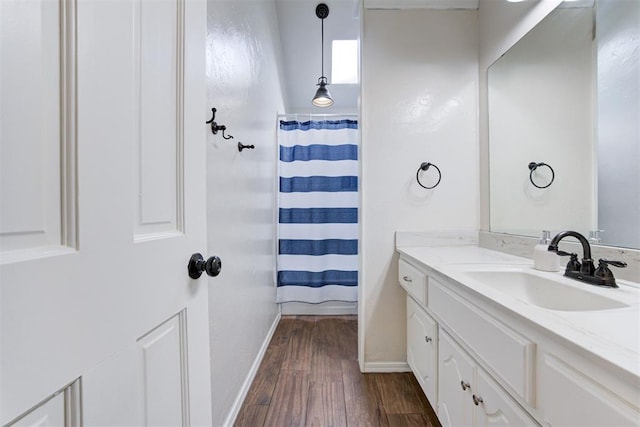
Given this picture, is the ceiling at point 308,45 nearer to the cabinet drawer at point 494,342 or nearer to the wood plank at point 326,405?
the cabinet drawer at point 494,342

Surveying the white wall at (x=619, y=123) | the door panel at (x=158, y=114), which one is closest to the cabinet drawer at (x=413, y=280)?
the white wall at (x=619, y=123)

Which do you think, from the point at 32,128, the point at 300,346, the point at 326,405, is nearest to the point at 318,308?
the point at 300,346

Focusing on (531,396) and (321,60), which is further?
(321,60)

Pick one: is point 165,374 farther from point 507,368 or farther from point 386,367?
point 386,367

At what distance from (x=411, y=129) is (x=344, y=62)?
2.02 meters

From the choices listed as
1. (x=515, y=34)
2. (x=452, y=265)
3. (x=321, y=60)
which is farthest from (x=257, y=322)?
(x=321, y=60)

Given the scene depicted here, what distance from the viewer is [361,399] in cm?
159

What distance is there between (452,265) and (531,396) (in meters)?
0.63

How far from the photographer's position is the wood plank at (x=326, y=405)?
4.64ft

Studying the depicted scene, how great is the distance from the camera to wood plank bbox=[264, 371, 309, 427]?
4.69 ft

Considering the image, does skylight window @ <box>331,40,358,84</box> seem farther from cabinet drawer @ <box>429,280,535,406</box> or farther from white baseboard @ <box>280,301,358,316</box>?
cabinet drawer @ <box>429,280,535,406</box>

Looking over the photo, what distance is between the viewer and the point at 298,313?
289 cm

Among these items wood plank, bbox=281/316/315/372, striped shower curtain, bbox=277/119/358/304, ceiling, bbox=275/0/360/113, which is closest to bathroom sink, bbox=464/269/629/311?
wood plank, bbox=281/316/315/372

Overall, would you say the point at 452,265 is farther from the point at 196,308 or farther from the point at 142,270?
the point at 142,270
